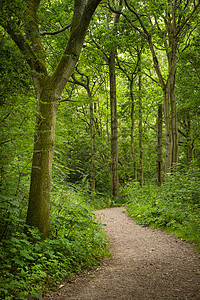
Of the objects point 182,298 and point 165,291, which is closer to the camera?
point 182,298

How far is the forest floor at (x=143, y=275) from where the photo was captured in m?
2.93

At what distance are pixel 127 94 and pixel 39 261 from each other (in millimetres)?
16160

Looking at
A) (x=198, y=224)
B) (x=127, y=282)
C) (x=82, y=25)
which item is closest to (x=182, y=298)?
(x=127, y=282)

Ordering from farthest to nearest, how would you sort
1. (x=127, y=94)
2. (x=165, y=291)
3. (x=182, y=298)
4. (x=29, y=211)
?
1. (x=127, y=94)
2. (x=29, y=211)
3. (x=165, y=291)
4. (x=182, y=298)

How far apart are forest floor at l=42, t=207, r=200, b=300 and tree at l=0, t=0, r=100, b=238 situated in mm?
1100

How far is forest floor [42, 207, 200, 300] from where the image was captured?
2.93m

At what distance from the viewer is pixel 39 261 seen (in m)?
3.18

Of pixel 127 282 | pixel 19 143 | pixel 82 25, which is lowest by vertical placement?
→ pixel 127 282

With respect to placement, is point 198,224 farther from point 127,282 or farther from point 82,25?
point 82,25

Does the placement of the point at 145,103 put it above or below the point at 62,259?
above

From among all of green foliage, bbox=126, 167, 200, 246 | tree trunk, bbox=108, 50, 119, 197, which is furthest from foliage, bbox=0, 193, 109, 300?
tree trunk, bbox=108, 50, 119, 197

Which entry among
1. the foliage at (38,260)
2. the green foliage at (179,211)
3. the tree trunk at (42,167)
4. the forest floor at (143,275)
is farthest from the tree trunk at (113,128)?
the tree trunk at (42,167)

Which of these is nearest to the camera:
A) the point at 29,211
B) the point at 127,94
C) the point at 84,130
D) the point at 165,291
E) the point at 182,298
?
the point at 182,298

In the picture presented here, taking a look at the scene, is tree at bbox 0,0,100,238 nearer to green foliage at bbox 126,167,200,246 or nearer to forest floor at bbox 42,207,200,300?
forest floor at bbox 42,207,200,300
